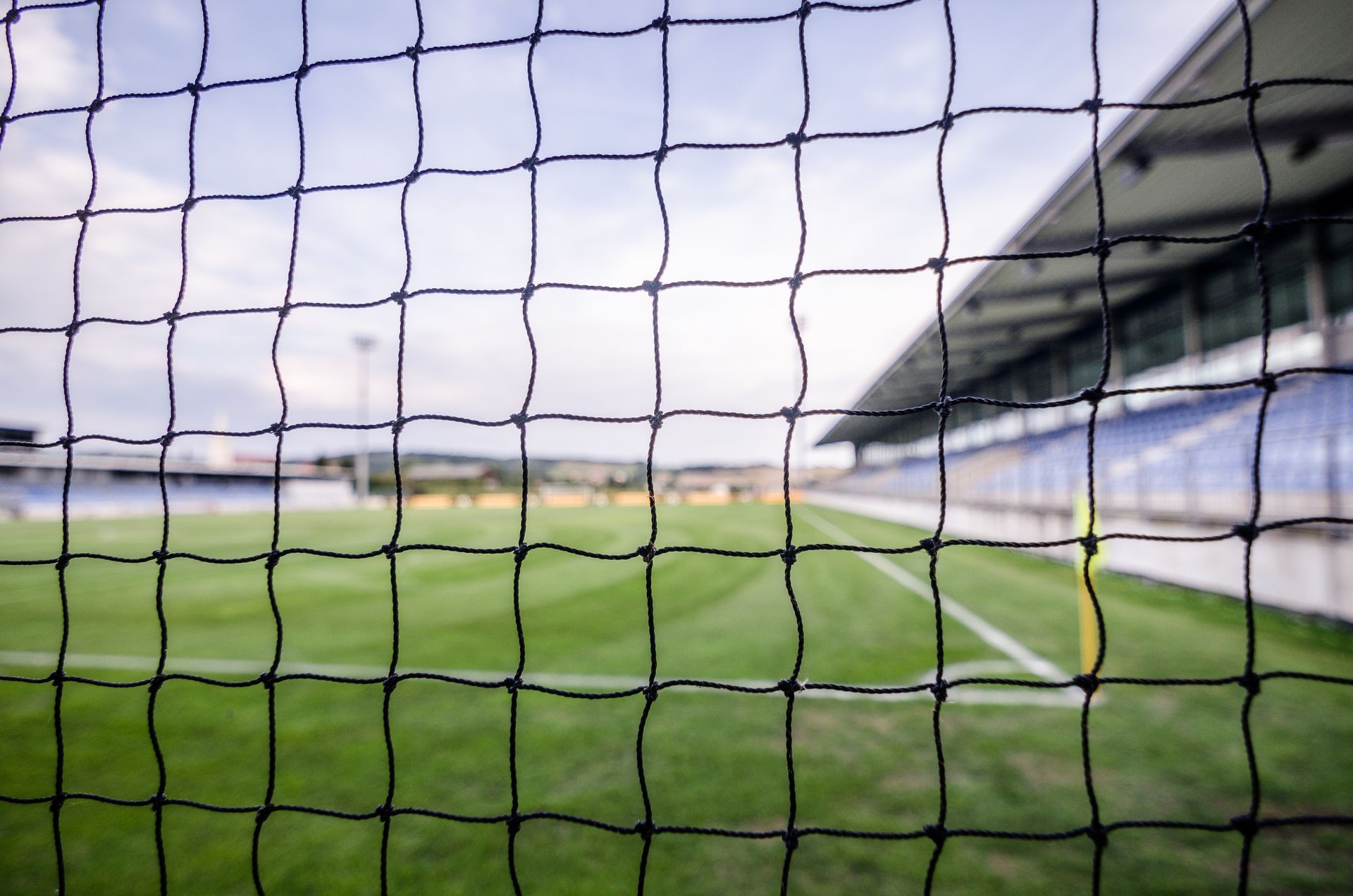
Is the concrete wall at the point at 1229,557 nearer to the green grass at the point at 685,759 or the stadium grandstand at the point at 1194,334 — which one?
the stadium grandstand at the point at 1194,334

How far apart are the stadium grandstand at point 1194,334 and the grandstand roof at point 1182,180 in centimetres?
2

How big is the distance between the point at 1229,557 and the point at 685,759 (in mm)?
6237

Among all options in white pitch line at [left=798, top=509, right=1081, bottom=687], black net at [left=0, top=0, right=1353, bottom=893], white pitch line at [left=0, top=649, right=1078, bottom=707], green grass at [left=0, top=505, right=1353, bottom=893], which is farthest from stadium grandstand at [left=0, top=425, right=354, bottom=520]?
black net at [left=0, top=0, right=1353, bottom=893]

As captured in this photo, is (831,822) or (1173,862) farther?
(831,822)

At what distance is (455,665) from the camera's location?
14.7 feet

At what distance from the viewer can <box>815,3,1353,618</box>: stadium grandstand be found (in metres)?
4.88

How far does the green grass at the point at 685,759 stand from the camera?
212 centimetres

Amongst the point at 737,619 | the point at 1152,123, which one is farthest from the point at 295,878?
the point at 1152,123

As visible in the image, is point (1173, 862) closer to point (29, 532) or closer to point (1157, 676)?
point (1157, 676)

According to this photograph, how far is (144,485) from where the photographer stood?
3488 cm

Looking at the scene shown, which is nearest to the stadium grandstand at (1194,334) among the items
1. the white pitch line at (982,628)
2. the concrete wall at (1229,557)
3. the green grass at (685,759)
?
the concrete wall at (1229,557)

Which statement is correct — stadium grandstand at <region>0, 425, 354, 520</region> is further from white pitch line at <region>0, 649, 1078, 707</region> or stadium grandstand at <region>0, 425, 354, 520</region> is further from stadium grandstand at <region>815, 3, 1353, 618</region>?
stadium grandstand at <region>815, 3, 1353, 618</region>

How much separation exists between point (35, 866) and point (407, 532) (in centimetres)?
1625

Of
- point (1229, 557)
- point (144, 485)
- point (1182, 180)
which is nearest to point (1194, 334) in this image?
point (1182, 180)
